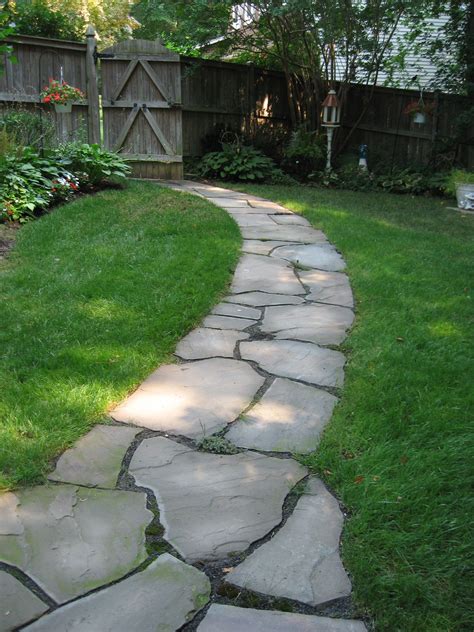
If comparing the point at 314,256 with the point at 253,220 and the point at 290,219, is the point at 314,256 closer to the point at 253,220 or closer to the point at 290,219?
the point at 253,220

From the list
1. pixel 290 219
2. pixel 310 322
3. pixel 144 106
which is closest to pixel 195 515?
pixel 310 322

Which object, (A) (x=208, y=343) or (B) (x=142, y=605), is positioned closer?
(B) (x=142, y=605)

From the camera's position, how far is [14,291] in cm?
401

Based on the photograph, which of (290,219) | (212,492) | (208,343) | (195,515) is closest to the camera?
(195,515)

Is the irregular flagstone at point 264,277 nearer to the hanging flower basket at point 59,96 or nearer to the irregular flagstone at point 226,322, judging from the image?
the irregular flagstone at point 226,322

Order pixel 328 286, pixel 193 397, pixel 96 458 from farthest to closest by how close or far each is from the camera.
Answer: pixel 328 286 < pixel 193 397 < pixel 96 458

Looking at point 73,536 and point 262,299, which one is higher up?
point 262,299

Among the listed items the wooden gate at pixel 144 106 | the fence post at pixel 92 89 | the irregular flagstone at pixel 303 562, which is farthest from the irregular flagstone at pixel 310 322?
the fence post at pixel 92 89

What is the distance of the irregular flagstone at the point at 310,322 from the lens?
354cm

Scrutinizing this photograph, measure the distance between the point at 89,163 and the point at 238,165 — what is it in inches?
124

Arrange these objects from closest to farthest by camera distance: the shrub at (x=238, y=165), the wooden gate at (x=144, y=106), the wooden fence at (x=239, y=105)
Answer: the wooden fence at (x=239, y=105) < the wooden gate at (x=144, y=106) < the shrub at (x=238, y=165)

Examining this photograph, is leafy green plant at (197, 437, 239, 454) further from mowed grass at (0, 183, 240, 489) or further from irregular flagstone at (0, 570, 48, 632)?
irregular flagstone at (0, 570, 48, 632)

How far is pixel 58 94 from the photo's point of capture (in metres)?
7.97

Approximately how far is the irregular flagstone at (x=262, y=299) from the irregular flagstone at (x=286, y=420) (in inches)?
47.6
